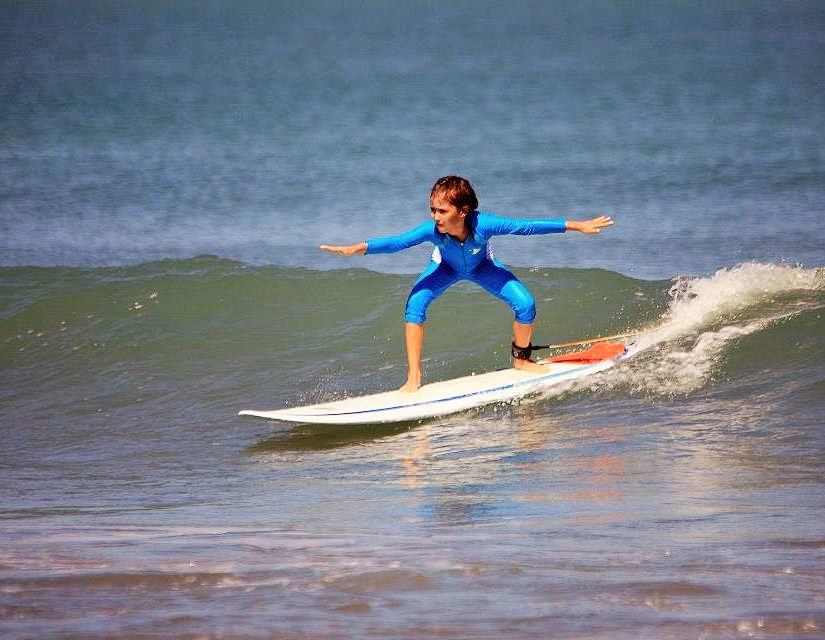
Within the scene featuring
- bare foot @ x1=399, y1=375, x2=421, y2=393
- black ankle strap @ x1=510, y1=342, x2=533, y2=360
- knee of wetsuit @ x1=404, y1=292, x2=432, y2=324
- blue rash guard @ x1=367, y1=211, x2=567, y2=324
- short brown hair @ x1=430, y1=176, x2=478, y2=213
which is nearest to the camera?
short brown hair @ x1=430, y1=176, x2=478, y2=213

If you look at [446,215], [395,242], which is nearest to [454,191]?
[446,215]

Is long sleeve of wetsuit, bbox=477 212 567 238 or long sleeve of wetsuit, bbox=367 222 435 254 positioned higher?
long sleeve of wetsuit, bbox=477 212 567 238

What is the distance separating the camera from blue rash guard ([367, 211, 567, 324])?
319 inches

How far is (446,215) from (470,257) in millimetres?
475

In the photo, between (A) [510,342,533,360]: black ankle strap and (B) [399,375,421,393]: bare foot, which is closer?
(B) [399,375,421,393]: bare foot

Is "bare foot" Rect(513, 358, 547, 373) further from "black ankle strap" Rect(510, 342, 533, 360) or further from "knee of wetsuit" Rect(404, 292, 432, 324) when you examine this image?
"knee of wetsuit" Rect(404, 292, 432, 324)

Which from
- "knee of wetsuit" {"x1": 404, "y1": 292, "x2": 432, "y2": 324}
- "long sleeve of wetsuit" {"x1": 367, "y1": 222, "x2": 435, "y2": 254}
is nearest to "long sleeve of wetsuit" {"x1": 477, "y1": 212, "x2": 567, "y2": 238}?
"long sleeve of wetsuit" {"x1": 367, "y1": 222, "x2": 435, "y2": 254}

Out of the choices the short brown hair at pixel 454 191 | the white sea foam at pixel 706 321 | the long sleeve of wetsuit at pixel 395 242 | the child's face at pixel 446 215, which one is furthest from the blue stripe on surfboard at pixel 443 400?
the short brown hair at pixel 454 191

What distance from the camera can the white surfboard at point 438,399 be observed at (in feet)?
26.8

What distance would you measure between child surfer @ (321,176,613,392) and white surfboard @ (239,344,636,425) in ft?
0.69

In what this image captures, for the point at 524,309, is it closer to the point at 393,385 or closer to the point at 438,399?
the point at 438,399

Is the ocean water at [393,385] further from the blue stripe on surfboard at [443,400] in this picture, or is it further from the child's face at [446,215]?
the child's face at [446,215]

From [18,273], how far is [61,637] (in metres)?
10.8

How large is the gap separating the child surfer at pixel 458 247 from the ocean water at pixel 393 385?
0.64 meters
